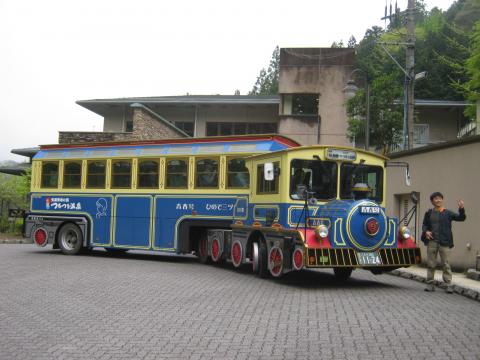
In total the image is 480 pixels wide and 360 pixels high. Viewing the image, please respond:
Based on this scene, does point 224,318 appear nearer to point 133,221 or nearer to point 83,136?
point 133,221

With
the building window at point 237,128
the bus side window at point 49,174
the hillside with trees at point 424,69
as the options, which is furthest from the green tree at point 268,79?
the bus side window at point 49,174

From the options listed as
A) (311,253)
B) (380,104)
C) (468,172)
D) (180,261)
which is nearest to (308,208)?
(311,253)

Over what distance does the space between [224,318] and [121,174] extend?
35.1ft

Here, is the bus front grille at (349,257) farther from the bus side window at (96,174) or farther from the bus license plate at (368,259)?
the bus side window at (96,174)

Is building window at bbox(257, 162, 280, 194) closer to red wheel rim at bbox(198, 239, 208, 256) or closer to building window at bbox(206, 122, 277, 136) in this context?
red wheel rim at bbox(198, 239, 208, 256)

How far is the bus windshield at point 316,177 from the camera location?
492 inches

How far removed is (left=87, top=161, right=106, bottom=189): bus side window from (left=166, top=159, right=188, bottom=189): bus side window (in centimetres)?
255

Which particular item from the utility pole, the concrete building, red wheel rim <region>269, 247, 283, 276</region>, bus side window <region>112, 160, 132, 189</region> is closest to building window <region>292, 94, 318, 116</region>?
the concrete building

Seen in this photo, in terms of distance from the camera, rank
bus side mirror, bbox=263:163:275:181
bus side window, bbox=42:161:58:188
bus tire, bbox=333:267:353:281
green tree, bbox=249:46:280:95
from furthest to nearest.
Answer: green tree, bbox=249:46:280:95 → bus side window, bbox=42:161:58:188 → bus tire, bbox=333:267:353:281 → bus side mirror, bbox=263:163:275:181

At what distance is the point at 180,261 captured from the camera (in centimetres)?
1800

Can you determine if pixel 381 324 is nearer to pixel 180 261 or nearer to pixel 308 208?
pixel 308 208

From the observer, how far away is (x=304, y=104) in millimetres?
37906

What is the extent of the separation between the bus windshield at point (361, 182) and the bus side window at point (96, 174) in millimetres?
8756

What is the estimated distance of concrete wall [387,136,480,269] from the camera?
14.9 meters
